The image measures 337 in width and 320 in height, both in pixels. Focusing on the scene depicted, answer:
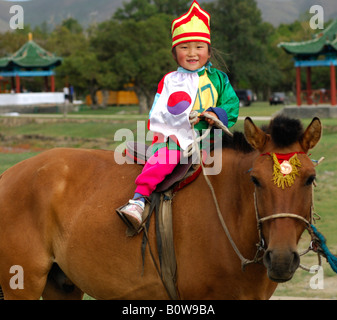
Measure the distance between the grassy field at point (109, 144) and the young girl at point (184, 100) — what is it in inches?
78.7

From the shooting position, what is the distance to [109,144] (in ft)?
73.8

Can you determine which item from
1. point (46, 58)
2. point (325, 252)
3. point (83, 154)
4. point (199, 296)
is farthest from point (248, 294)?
point (46, 58)

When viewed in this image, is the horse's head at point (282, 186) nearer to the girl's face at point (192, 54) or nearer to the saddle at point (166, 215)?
the saddle at point (166, 215)

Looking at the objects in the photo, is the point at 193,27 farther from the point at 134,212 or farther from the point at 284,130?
the point at 134,212

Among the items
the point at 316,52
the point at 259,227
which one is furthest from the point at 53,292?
the point at 316,52

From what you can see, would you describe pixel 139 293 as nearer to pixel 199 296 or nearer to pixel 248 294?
pixel 199 296

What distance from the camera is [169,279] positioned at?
135 inches

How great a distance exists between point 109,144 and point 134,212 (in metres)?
19.2

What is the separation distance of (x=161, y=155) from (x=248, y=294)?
100 centimetres

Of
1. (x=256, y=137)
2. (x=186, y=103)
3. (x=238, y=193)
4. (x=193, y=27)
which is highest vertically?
(x=193, y=27)

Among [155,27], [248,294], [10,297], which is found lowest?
[10,297]

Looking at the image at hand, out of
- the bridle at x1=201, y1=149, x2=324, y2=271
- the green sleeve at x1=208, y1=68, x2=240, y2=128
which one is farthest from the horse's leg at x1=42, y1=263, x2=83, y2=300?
the green sleeve at x1=208, y1=68, x2=240, y2=128

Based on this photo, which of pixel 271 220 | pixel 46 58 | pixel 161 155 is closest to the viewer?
pixel 271 220

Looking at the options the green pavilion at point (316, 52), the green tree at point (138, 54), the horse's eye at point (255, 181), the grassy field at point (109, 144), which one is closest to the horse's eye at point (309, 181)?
the horse's eye at point (255, 181)
